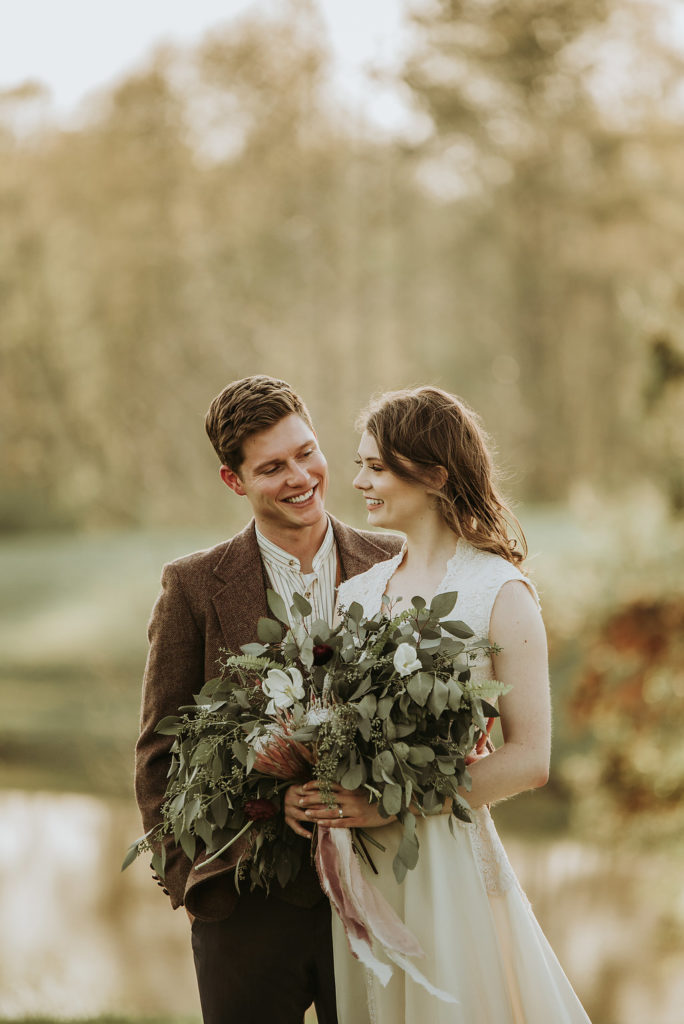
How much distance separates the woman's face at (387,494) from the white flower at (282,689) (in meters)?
0.39

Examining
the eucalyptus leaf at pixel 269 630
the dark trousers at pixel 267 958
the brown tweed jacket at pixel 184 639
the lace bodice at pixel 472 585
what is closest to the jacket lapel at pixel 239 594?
the brown tweed jacket at pixel 184 639

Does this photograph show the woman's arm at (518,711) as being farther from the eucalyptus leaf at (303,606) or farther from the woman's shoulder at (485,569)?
the eucalyptus leaf at (303,606)

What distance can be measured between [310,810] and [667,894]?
681cm

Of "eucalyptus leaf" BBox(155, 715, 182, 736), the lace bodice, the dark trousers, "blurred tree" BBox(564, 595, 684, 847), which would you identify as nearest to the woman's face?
the lace bodice

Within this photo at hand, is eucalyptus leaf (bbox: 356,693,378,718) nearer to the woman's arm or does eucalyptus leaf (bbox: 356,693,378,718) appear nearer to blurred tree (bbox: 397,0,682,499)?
the woman's arm

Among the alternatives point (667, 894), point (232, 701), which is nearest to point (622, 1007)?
point (667, 894)

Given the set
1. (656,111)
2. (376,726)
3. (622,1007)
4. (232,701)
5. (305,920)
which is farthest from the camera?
(656,111)

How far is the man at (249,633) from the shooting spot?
2.29m

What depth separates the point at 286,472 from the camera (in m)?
2.39

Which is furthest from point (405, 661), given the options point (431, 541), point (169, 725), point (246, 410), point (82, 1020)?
point (82, 1020)

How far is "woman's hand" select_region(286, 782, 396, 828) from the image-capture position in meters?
1.94

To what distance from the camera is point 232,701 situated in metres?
2.00

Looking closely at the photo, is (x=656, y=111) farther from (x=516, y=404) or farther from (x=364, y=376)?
(x=364, y=376)

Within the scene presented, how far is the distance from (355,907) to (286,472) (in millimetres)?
909
